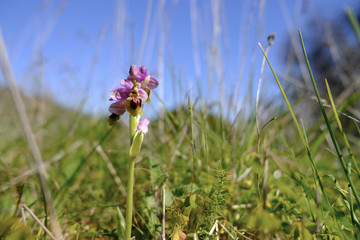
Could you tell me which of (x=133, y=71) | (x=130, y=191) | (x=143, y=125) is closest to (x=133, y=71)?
(x=133, y=71)

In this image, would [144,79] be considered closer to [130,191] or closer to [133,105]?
[133,105]

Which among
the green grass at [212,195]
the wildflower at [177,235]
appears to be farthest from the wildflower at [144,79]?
the wildflower at [177,235]

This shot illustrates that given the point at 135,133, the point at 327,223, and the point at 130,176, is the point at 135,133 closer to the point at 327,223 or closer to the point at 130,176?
the point at 130,176

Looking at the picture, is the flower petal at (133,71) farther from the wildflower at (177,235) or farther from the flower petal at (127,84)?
the wildflower at (177,235)

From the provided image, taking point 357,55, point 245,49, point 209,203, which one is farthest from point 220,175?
point 357,55

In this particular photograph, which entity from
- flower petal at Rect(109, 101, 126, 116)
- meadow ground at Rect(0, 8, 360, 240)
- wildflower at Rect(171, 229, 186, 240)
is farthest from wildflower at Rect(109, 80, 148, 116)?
wildflower at Rect(171, 229, 186, 240)

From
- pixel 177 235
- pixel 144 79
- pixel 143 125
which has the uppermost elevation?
pixel 144 79

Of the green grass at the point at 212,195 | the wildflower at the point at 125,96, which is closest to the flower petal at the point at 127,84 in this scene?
the wildflower at the point at 125,96

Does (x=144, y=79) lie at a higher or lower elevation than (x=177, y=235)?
higher

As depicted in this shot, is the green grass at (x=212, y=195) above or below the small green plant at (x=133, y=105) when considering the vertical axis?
below

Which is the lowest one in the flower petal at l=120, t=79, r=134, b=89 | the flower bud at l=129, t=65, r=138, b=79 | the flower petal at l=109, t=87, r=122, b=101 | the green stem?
the green stem

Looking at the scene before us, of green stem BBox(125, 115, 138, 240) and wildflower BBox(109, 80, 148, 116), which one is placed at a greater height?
wildflower BBox(109, 80, 148, 116)

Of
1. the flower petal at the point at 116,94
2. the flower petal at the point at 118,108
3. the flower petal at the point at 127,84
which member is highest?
the flower petal at the point at 127,84

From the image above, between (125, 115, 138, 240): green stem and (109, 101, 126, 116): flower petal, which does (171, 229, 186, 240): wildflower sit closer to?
(125, 115, 138, 240): green stem
